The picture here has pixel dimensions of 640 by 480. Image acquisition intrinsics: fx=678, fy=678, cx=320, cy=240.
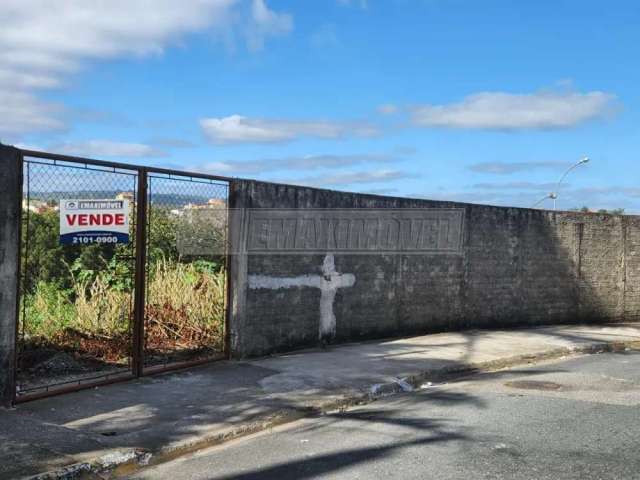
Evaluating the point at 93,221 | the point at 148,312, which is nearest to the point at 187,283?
the point at 148,312

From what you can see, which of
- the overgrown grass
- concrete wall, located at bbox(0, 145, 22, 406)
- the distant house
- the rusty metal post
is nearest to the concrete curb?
concrete wall, located at bbox(0, 145, 22, 406)

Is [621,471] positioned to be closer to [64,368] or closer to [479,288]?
[64,368]

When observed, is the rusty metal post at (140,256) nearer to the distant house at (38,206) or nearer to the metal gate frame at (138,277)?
the metal gate frame at (138,277)

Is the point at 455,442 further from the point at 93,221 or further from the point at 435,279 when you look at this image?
the point at 435,279

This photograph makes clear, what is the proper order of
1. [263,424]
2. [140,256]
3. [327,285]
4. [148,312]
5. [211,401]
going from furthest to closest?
[327,285], [148,312], [140,256], [211,401], [263,424]

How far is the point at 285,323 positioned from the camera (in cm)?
1003

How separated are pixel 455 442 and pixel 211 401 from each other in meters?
2.64

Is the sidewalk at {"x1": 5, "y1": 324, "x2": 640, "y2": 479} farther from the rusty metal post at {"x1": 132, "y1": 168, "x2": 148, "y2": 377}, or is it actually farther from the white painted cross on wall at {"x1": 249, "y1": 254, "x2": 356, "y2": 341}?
the rusty metal post at {"x1": 132, "y1": 168, "x2": 148, "y2": 377}

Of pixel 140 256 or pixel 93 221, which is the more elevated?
pixel 93 221

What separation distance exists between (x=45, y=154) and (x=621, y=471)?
5.78 metres

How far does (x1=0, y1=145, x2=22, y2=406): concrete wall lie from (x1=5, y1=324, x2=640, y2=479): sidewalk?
1.30 ft

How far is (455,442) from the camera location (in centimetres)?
577

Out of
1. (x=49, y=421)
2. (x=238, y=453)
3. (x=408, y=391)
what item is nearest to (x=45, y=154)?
(x=49, y=421)

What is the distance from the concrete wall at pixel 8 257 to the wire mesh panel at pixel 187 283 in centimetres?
229
